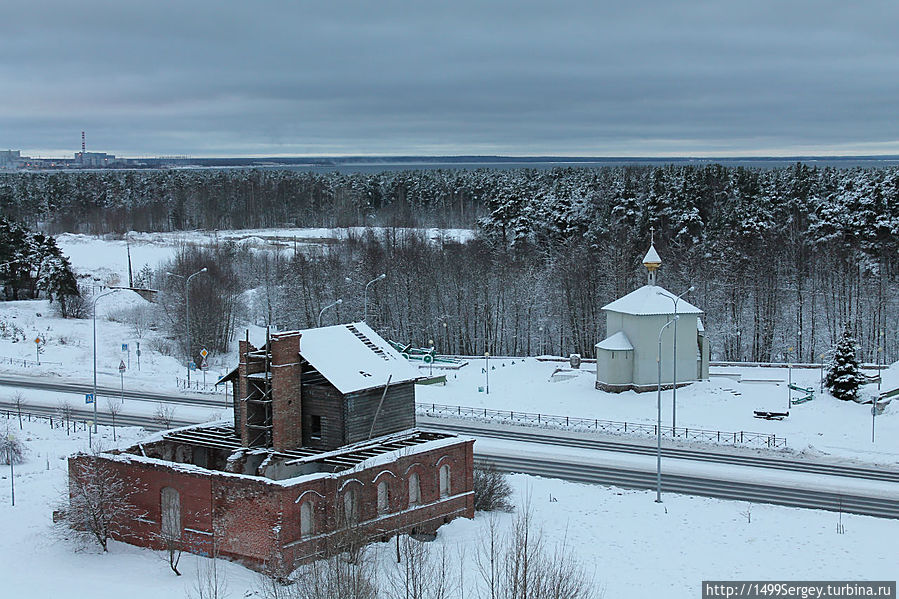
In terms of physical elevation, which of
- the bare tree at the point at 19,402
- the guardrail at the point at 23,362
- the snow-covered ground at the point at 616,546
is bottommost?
the snow-covered ground at the point at 616,546

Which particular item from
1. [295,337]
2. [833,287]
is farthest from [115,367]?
[833,287]

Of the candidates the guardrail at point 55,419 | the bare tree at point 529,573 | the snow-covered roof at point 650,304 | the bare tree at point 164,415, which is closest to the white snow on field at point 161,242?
the snow-covered roof at point 650,304

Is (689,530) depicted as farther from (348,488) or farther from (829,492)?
(348,488)

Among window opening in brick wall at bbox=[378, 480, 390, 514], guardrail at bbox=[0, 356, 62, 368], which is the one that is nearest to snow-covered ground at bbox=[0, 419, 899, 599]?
window opening in brick wall at bbox=[378, 480, 390, 514]

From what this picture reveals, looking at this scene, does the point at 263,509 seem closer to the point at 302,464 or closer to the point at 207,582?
the point at 207,582

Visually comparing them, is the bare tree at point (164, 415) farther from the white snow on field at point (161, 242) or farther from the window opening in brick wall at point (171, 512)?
the white snow on field at point (161, 242)
